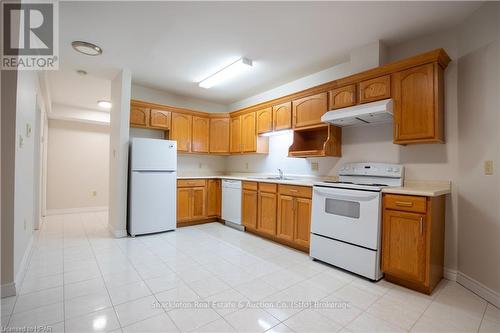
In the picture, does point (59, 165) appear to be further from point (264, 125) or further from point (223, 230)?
point (264, 125)

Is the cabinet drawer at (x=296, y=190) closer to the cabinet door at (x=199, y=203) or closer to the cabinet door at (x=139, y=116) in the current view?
the cabinet door at (x=199, y=203)

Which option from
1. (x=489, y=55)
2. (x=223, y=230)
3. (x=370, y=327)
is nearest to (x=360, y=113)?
(x=489, y=55)

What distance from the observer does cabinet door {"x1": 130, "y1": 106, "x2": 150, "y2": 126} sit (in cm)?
407

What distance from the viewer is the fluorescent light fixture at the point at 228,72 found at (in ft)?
11.0

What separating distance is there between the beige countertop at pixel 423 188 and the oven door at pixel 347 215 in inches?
7.1

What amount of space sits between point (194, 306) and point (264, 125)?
2.94 metres

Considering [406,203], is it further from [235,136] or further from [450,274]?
[235,136]

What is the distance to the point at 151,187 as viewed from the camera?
3834mm

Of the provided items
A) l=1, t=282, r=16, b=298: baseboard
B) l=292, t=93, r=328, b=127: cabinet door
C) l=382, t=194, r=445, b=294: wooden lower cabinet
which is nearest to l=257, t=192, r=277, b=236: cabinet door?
l=292, t=93, r=328, b=127: cabinet door

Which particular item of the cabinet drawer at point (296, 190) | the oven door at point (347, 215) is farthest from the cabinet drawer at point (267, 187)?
the oven door at point (347, 215)

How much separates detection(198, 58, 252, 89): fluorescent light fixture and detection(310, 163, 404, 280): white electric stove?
1914 millimetres

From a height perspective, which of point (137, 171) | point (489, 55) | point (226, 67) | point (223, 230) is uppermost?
point (226, 67)

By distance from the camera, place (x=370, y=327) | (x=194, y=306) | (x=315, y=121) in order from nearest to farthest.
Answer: (x=370, y=327) < (x=194, y=306) < (x=315, y=121)

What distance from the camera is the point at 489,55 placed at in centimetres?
215
